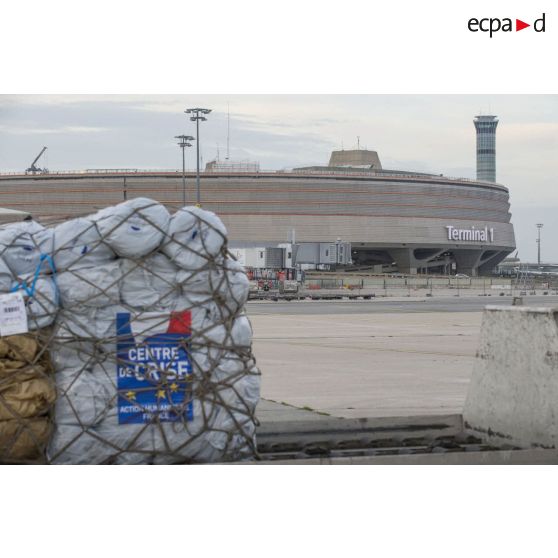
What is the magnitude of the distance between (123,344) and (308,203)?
12422 centimetres

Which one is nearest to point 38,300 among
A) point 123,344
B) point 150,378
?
point 123,344

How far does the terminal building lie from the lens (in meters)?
128

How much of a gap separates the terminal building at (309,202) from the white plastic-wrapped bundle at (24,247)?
375 feet

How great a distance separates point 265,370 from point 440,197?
12780 cm

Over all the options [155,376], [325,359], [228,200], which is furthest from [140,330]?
[228,200]

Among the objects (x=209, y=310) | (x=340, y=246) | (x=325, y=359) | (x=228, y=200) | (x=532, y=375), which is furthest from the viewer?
(x=228, y=200)

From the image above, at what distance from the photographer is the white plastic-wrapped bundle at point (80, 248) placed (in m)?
6.80

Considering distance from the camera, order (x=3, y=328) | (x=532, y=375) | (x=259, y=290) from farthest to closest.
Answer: (x=259, y=290) < (x=532, y=375) < (x=3, y=328)

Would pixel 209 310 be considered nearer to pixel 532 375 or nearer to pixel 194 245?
pixel 194 245

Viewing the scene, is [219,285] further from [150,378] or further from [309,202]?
[309,202]

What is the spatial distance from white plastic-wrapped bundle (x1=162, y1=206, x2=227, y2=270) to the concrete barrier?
260cm

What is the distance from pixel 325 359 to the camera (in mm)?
19562

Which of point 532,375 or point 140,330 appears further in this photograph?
point 532,375

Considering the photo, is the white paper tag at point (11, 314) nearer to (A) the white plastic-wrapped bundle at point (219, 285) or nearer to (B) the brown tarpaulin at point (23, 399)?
(B) the brown tarpaulin at point (23, 399)
